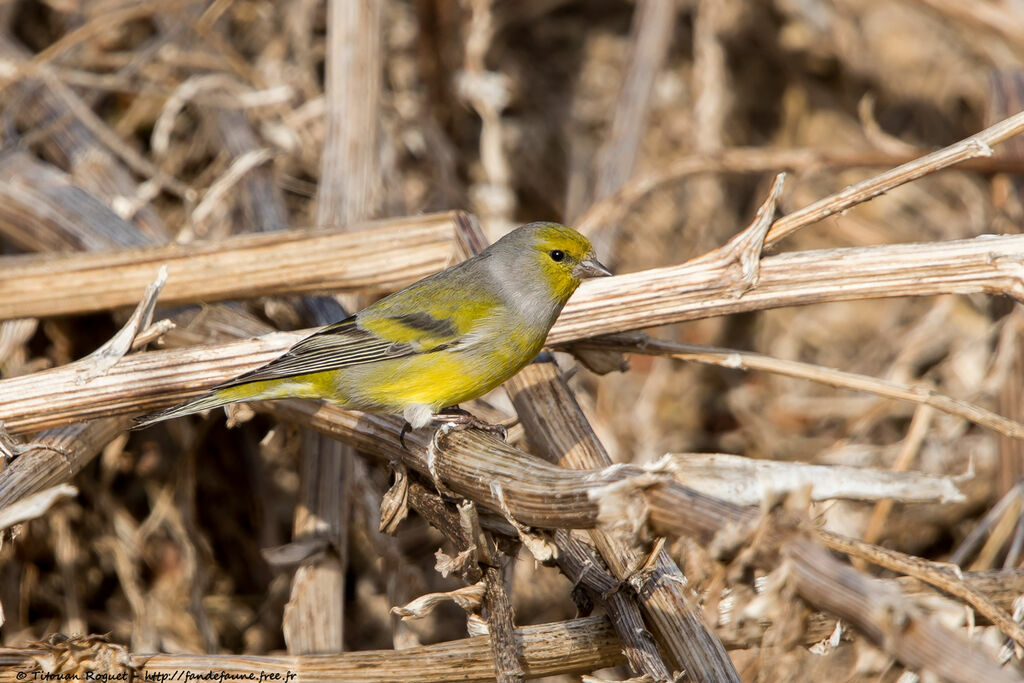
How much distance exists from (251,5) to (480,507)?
412 cm

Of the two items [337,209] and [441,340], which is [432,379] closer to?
[441,340]

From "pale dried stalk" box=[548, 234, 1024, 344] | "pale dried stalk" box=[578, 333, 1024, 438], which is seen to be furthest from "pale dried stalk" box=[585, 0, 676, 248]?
"pale dried stalk" box=[548, 234, 1024, 344]

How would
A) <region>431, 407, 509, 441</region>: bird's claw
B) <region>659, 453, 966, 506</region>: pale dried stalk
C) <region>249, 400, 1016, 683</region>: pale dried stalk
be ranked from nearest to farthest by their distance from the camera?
<region>249, 400, 1016, 683</region>: pale dried stalk → <region>659, 453, 966, 506</region>: pale dried stalk → <region>431, 407, 509, 441</region>: bird's claw

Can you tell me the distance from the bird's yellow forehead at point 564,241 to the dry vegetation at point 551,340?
0.27 m

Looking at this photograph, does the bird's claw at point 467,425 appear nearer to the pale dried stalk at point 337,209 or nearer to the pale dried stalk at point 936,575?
the pale dried stalk at point 337,209

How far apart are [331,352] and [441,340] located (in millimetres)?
431

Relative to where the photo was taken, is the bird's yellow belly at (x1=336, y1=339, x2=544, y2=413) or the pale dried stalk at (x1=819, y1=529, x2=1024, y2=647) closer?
the pale dried stalk at (x1=819, y1=529, x2=1024, y2=647)

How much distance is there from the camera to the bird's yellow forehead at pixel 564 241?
3.57m

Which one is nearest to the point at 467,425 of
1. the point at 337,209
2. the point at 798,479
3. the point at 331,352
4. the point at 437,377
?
the point at 437,377

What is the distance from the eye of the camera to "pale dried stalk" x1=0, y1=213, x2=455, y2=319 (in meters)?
3.42

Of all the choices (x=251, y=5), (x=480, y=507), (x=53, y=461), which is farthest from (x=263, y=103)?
(x=480, y=507)

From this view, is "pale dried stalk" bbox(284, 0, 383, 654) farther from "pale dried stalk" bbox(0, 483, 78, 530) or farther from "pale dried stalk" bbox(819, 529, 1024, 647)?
"pale dried stalk" bbox(819, 529, 1024, 647)

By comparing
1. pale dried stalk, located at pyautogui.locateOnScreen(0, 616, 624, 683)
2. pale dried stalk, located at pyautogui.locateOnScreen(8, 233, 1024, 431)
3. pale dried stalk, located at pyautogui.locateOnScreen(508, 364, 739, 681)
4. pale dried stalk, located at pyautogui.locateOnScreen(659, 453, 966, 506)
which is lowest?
pale dried stalk, located at pyautogui.locateOnScreen(0, 616, 624, 683)

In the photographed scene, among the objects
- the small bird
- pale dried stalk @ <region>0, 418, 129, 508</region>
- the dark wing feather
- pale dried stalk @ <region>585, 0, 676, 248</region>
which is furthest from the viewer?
pale dried stalk @ <region>585, 0, 676, 248</region>
